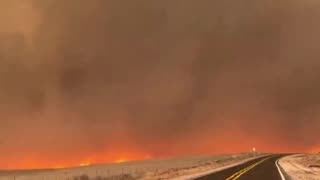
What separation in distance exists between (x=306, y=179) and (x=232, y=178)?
5688 mm

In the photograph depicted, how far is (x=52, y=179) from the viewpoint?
57.9 meters

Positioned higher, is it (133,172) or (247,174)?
(133,172)

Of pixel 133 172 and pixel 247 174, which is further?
pixel 133 172

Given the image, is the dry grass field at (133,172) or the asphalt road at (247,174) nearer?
the asphalt road at (247,174)

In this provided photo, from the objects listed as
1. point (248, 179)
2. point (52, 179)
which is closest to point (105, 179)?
point (52, 179)

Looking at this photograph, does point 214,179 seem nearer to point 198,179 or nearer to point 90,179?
point 198,179

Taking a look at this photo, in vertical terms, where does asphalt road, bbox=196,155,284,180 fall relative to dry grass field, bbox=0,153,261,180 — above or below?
below

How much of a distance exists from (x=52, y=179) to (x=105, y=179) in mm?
12670

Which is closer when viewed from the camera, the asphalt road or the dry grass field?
the asphalt road

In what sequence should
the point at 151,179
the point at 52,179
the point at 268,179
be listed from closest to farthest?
1. the point at 268,179
2. the point at 151,179
3. the point at 52,179

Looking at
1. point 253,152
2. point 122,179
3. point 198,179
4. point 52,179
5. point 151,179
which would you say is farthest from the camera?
→ point 253,152

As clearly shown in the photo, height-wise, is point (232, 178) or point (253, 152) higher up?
point (253, 152)

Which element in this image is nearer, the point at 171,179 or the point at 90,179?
the point at 171,179

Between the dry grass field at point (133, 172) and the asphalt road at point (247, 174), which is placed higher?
the dry grass field at point (133, 172)
